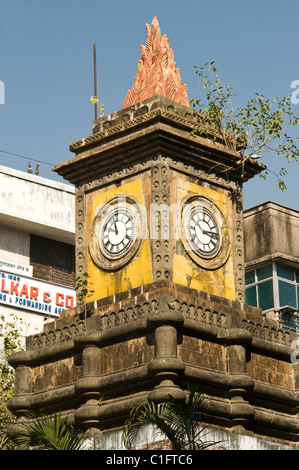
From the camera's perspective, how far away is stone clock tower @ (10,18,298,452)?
3253cm

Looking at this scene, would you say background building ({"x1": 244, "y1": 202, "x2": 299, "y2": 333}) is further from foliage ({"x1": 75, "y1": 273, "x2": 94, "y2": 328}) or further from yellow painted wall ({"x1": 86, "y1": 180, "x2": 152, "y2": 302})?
foliage ({"x1": 75, "y1": 273, "x2": 94, "y2": 328})

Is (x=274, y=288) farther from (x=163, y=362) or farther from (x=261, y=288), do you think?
(x=163, y=362)

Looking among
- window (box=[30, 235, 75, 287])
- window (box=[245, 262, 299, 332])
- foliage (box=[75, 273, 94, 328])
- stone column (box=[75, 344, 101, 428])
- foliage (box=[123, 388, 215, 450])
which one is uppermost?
window (box=[30, 235, 75, 287])

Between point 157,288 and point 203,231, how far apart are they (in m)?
2.80

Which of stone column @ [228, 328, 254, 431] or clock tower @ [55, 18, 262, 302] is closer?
stone column @ [228, 328, 254, 431]

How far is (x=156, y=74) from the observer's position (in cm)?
3672

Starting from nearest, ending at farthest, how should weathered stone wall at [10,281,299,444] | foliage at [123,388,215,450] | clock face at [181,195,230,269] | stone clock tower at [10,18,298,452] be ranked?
foliage at [123,388,215,450] → weathered stone wall at [10,281,299,444] → stone clock tower at [10,18,298,452] → clock face at [181,195,230,269]

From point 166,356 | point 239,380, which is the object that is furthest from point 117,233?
point 239,380

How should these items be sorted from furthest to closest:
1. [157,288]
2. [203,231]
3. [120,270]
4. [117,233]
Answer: [117,233], [203,231], [120,270], [157,288]

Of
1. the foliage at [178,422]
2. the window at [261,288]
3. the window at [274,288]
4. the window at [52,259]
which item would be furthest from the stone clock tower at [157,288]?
the window at [52,259]

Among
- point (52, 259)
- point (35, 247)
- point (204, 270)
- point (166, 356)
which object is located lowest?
point (166, 356)

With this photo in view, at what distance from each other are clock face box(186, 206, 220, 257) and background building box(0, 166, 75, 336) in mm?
22925

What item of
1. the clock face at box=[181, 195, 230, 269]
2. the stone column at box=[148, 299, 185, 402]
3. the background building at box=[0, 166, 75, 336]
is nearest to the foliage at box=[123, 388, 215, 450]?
the stone column at box=[148, 299, 185, 402]

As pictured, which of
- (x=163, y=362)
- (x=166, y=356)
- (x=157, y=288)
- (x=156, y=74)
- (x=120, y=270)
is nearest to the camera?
(x=163, y=362)
